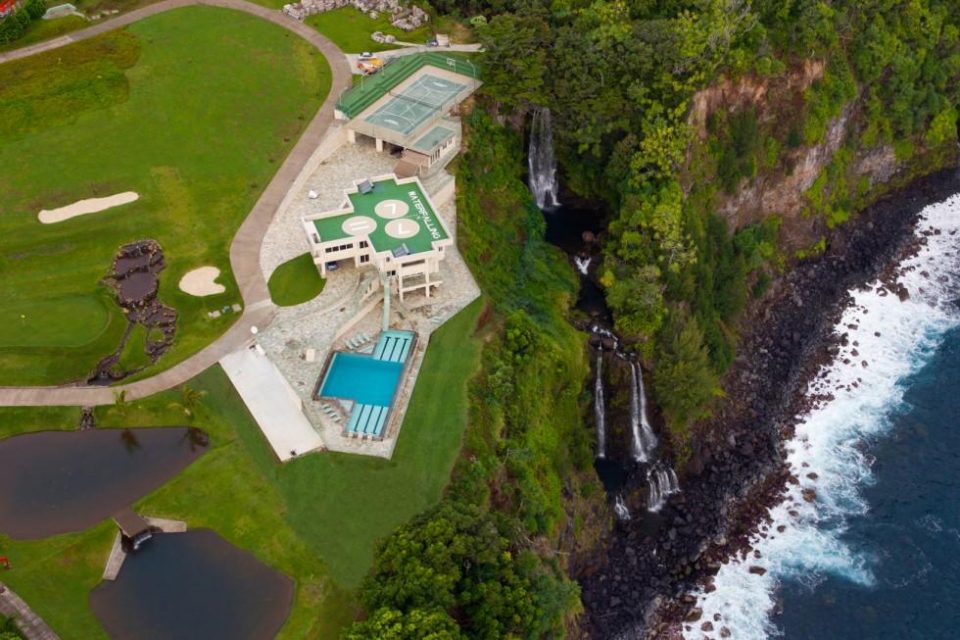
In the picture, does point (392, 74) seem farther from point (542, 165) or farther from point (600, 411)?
point (600, 411)

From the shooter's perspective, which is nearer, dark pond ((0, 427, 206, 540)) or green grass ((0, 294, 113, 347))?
dark pond ((0, 427, 206, 540))

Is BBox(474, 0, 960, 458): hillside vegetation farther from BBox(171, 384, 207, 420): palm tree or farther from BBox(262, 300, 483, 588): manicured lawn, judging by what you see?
BBox(171, 384, 207, 420): palm tree

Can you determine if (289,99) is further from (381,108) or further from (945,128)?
(945,128)

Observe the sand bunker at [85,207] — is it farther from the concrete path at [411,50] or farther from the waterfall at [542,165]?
the waterfall at [542,165]

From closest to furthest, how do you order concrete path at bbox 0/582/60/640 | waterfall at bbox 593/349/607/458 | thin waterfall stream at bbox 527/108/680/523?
concrete path at bbox 0/582/60/640
thin waterfall stream at bbox 527/108/680/523
waterfall at bbox 593/349/607/458

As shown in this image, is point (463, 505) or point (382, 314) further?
point (382, 314)

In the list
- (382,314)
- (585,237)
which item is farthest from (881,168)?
(382,314)

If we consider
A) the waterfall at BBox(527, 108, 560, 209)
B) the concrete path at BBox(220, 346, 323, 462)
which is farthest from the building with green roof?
the waterfall at BBox(527, 108, 560, 209)

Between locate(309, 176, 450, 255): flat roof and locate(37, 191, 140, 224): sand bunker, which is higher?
locate(309, 176, 450, 255): flat roof
